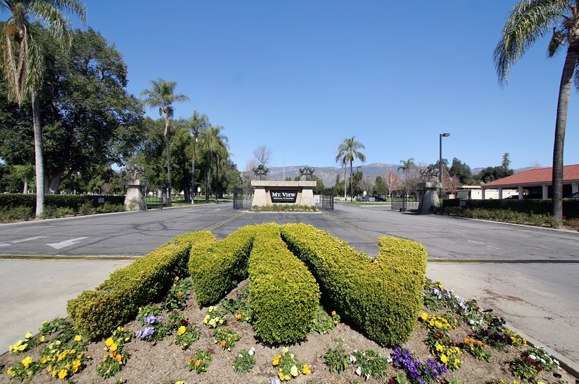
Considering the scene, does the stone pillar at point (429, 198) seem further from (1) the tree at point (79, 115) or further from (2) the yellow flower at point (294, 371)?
(2) the yellow flower at point (294, 371)

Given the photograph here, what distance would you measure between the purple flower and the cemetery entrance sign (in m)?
24.3

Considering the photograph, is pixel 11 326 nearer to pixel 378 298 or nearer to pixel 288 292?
pixel 288 292

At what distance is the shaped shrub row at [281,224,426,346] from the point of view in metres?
3.13

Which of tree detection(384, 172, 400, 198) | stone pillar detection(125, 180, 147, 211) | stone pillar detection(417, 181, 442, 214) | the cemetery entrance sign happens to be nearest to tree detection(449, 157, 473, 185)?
tree detection(384, 172, 400, 198)

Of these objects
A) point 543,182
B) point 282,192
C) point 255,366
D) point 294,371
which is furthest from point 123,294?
point 543,182

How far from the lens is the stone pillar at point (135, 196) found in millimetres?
29234

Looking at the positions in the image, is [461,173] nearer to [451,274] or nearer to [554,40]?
[554,40]

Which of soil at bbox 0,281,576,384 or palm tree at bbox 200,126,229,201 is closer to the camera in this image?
soil at bbox 0,281,576,384

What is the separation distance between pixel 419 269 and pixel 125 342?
327 centimetres

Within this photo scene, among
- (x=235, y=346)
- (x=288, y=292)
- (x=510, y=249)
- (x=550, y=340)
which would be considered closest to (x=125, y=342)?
(x=235, y=346)

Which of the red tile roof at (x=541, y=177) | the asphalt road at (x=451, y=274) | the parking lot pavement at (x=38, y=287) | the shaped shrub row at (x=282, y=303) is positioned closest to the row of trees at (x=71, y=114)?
the asphalt road at (x=451, y=274)

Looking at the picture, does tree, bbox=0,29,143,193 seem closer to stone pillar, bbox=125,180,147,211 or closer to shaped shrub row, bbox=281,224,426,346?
stone pillar, bbox=125,180,147,211

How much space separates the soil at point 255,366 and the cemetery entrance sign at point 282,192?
956 inches

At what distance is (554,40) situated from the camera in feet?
55.1
